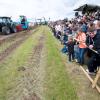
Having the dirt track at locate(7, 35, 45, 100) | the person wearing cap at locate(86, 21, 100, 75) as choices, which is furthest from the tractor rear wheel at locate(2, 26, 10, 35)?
the person wearing cap at locate(86, 21, 100, 75)

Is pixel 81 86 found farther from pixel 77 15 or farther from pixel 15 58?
pixel 77 15

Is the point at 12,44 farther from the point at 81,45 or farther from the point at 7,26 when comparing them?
the point at 7,26

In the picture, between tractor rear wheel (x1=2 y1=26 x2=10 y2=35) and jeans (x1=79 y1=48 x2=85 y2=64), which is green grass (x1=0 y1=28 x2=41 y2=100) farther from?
tractor rear wheel (x1=2 y1=26 x2=10 y2=35)

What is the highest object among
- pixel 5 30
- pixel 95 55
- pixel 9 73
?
pixel 95 55

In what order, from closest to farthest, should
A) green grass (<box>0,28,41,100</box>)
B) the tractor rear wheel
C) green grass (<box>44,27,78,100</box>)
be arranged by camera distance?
green grass (<box>44,27,78,100</box>), green grass (<box>0,28,41,100</box>), the tractor rear wheel

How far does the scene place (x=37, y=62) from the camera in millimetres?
12836

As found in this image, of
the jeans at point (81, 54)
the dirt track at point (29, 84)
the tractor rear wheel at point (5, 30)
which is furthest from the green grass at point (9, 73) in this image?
the tractor rear wheel at point (5, 30)

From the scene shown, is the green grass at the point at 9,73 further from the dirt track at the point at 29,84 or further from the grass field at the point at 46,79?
the dirt track at the point at 29,84

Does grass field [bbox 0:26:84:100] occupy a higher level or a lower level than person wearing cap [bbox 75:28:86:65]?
lower

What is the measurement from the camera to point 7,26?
37.2 m

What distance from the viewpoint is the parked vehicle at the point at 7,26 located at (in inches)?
1403

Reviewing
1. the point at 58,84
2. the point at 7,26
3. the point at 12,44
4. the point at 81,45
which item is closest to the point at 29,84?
the point at 58,84

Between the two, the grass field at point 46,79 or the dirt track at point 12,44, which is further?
the dirt track at point 12,44

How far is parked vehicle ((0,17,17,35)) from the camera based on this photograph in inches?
1403
